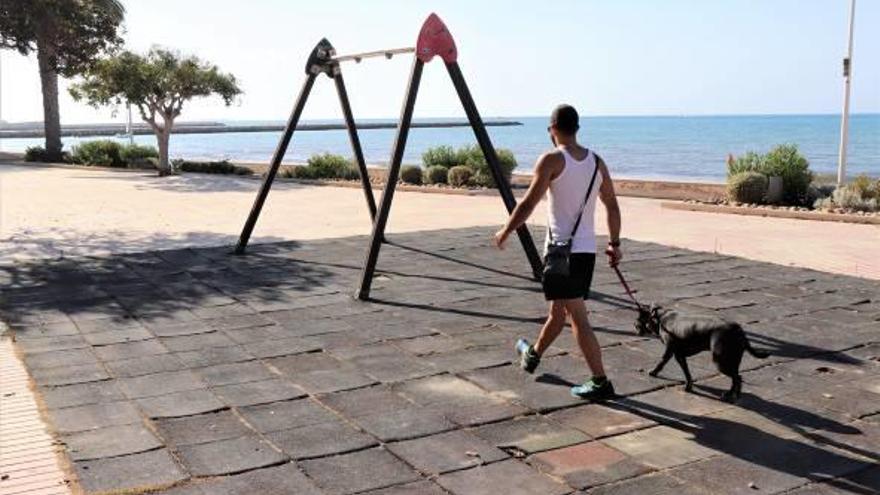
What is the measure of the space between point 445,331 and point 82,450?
9.62 feet

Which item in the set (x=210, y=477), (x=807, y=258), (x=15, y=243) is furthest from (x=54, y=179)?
(x=210, y=477)

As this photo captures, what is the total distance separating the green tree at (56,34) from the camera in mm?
10680

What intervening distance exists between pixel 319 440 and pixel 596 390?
1596 mm

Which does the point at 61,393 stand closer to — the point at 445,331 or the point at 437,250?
the point at 445,331

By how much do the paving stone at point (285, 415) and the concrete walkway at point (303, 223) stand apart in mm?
6541

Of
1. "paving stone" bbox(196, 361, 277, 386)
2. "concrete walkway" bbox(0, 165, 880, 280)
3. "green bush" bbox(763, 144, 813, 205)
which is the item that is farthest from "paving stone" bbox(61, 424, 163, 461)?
"green bush" bbox(763, 144, 813, 205)

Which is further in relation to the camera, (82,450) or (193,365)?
(193,365)

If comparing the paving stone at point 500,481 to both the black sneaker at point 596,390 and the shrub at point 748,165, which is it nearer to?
the black sneaker at point 596,390

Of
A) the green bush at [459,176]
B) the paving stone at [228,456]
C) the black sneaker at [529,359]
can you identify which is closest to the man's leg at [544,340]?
the black sneaker at [529,359]

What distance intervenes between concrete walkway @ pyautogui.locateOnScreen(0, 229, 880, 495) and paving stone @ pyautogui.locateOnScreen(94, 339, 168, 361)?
0.03 metres

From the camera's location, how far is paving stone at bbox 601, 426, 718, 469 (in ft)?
13.0

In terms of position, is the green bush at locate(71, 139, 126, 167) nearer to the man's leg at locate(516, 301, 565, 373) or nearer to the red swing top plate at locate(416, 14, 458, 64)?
the red swing top plate at locate(416, 14, 458, 64)

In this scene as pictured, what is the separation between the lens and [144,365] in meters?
5.53

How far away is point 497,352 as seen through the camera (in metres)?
5.83
